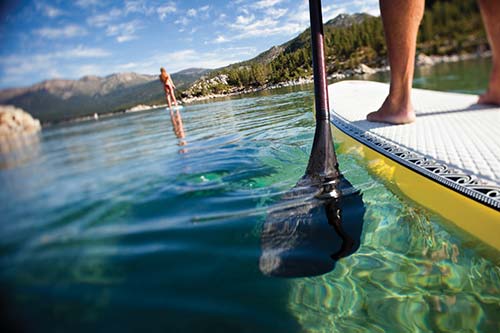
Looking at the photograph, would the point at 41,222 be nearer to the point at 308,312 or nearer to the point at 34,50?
the point at 34,50

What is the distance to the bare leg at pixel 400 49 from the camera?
1825mm

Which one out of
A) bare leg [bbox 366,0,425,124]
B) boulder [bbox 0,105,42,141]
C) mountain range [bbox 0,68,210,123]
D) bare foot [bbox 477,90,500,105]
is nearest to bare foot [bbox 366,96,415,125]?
bare leg [bbox 366,0,425,124]

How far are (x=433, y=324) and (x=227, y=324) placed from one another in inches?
19.5

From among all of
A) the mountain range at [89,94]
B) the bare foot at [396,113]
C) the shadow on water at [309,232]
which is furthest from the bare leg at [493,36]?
the mountain range at [89,94]

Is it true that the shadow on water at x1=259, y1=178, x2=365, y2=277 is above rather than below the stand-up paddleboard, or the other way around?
below

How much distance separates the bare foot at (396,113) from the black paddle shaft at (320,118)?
0.79 m

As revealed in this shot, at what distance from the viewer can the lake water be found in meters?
0.67

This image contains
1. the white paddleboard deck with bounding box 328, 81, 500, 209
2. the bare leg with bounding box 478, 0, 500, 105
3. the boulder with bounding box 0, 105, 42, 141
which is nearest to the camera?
the boulder with bounding box 0, 105, 42, 141

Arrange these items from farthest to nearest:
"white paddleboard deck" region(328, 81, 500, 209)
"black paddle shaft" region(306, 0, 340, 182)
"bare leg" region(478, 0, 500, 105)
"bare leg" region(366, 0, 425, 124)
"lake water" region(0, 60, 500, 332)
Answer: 1. "bare leg" region(478, 0, 500, 105)
2. "bare leg" region(366, 0, 425, 124)
3. "black paddle shaft" region(306, 0, 340, 182)
4. "white paddleboard deck" region(328, 81, 500, 209)
5. "lake water" region(0, 60, 500, 332)

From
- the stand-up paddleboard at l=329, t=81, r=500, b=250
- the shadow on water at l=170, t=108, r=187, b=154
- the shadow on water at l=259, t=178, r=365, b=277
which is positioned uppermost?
the shadow on water at l=170, t=108, r=187, b=154

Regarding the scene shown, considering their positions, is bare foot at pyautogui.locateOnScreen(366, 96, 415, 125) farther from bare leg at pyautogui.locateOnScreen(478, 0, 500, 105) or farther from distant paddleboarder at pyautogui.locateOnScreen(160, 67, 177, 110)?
distant paddleboarder at pyautogui.locateOnScreen(160, 67, 177, 110)

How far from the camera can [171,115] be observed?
201cm

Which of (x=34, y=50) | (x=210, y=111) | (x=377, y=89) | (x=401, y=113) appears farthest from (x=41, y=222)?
(x=377, y=89)

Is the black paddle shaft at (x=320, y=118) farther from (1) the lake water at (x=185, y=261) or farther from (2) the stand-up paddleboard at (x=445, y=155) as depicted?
(2) the stand-up paddleboard at (x=445, y=155)
